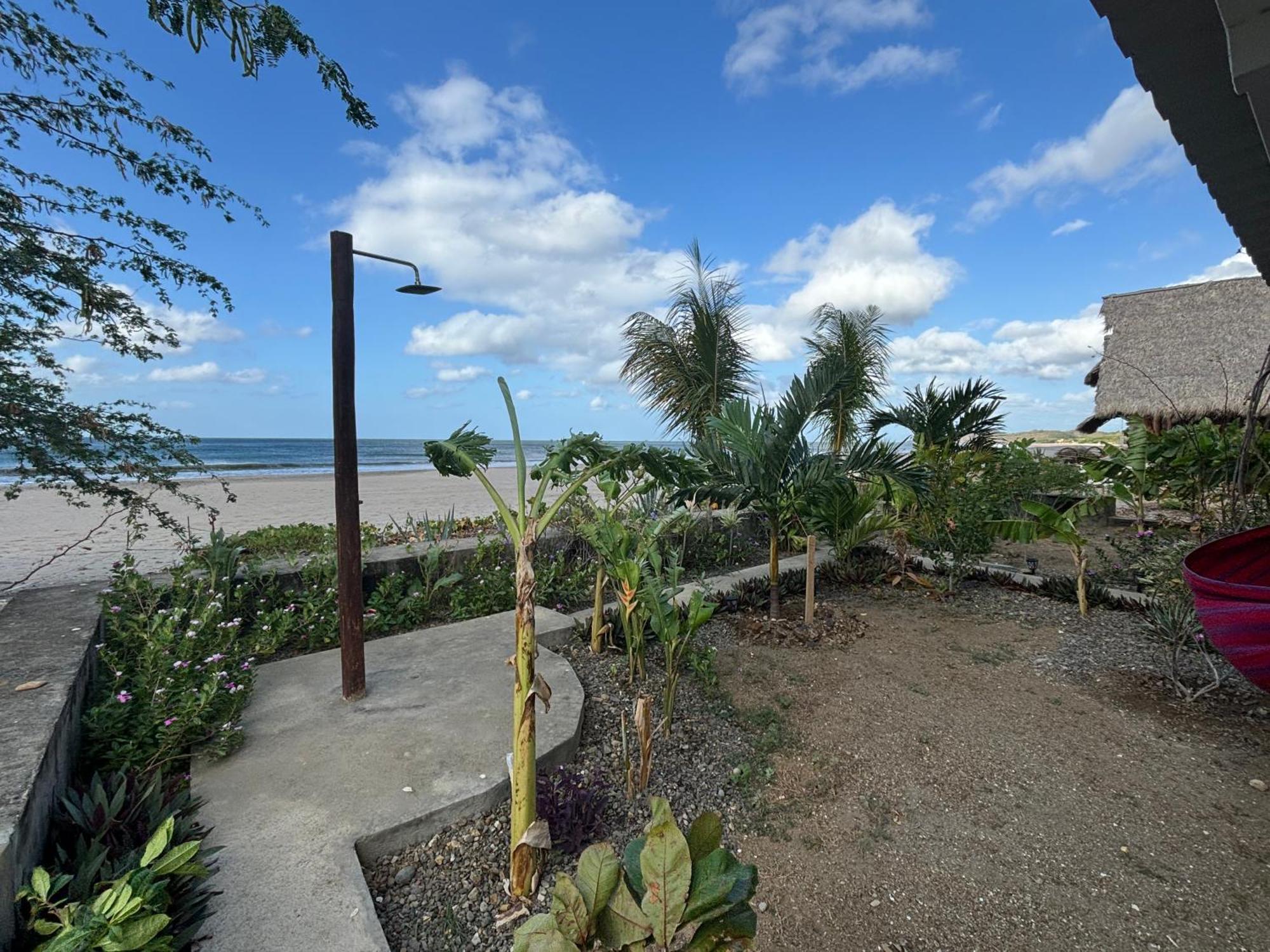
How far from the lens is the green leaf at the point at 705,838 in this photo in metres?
1.01

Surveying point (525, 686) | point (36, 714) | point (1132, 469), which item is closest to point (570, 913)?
point (525, 686)

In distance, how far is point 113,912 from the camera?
1.15 metres

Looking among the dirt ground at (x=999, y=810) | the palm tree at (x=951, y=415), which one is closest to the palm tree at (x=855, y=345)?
the palm tree at (x=951, y=415)

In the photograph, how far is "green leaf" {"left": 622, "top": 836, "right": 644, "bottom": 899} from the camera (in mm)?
965

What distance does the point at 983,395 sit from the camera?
23.5 feet

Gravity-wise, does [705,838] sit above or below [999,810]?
above

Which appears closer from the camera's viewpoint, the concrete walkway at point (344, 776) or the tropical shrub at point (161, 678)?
the concrete walkway at point (344, 776)

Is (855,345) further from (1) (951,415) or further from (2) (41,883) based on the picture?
(2) (41,883)

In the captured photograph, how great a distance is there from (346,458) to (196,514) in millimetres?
10287

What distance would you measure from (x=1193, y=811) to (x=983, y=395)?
5.90 meters

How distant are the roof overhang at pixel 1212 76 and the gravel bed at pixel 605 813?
2608 millimetres

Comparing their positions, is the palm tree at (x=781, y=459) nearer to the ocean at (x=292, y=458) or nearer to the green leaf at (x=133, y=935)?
the green leaf at (x=133, y=935)

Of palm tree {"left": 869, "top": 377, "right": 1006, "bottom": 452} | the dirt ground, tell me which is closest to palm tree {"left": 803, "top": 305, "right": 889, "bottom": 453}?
palm tree {"left": 869, "top": 377, "right": 1006, "bottom": 452}

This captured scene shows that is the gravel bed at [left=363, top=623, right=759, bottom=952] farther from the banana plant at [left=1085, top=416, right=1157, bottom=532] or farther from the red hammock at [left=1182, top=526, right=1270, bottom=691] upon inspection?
the banana plant at [left=1085, top=416, right=1157, bottom=532]
